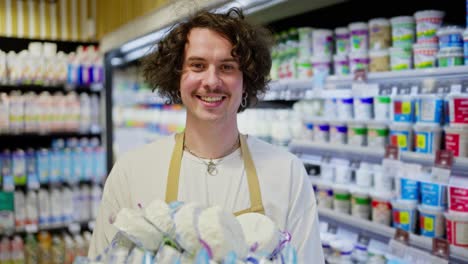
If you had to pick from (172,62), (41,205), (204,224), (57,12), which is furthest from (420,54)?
(57,12)

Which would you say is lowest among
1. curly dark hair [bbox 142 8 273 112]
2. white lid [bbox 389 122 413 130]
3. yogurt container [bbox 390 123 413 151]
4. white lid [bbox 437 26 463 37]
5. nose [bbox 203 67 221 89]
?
yogurt container [bbox 390 123 413 151]

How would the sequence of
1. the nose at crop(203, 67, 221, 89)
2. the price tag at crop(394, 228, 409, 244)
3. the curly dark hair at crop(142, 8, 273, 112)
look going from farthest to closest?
the price tag at crop(394, 228, 409, 244) < the curly dark hair at crop(142, 8, 273, 112) < the nose at crop(203, 67, 221, 89)

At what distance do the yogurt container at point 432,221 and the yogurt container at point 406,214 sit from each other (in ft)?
0.22

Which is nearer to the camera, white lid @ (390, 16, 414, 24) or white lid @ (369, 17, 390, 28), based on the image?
white lid @ (390, 16, 414, 24)

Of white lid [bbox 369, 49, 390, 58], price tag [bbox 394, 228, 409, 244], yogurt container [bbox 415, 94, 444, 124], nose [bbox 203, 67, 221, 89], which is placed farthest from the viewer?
white lid [bbox 369, 49, 390, 58]

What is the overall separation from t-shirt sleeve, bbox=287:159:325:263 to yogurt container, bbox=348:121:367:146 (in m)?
1.19

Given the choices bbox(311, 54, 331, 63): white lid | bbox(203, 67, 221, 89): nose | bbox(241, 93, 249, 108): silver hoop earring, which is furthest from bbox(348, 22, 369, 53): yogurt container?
bbox(203, 67, 221, 89): nose

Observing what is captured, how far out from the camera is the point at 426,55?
7.90ft

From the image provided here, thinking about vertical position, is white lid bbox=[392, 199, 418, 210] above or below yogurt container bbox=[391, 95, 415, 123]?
below

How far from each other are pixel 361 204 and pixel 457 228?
695 mm

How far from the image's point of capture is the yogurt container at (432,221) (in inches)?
93.0

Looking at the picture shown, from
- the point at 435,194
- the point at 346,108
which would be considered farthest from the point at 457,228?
the point at 346,108

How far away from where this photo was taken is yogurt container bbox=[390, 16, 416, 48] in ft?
8.31

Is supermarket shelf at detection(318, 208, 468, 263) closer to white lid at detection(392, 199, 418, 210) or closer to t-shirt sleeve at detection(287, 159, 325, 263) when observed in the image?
white lid at detection(392, 199, 418, 210)
